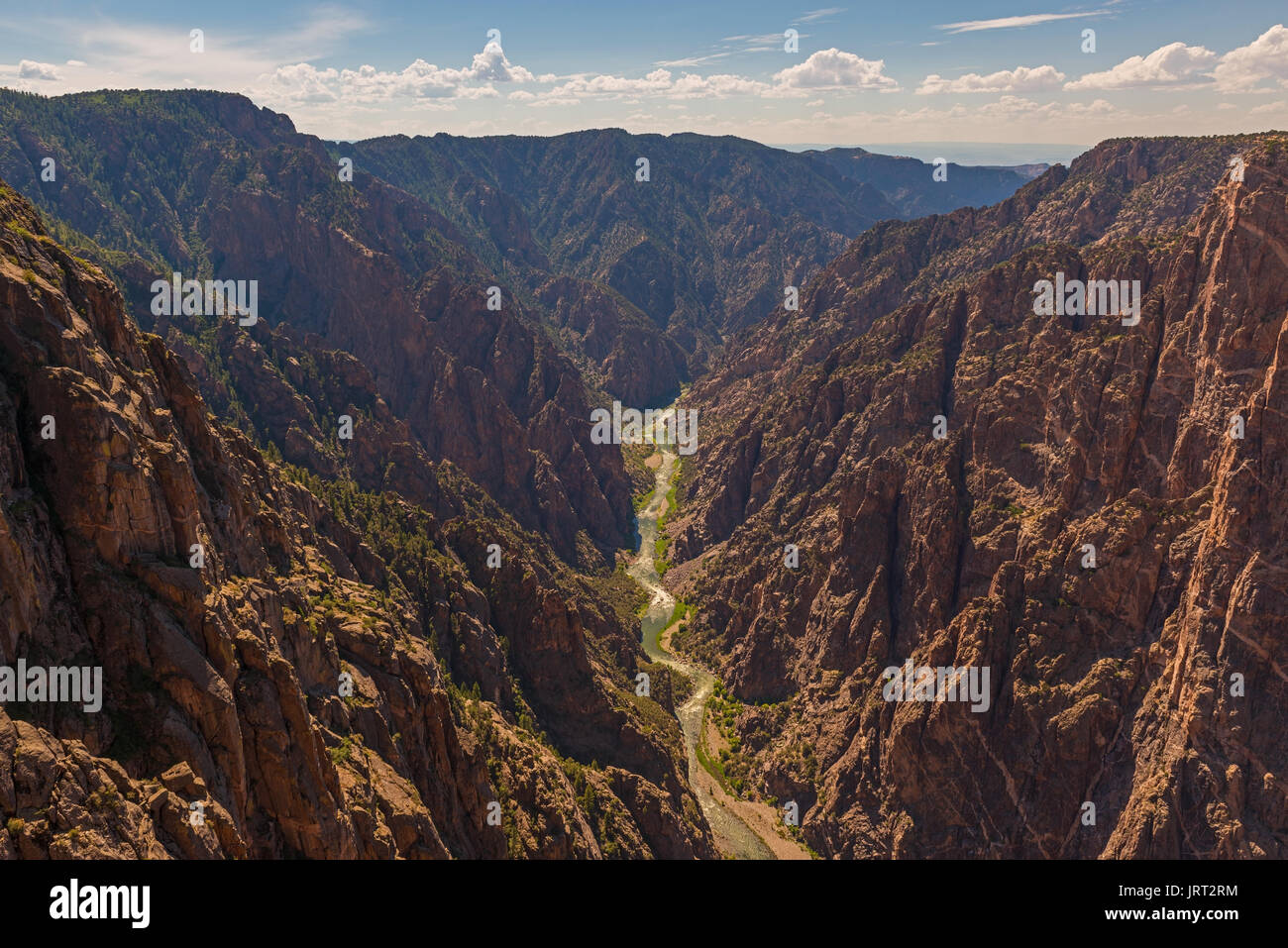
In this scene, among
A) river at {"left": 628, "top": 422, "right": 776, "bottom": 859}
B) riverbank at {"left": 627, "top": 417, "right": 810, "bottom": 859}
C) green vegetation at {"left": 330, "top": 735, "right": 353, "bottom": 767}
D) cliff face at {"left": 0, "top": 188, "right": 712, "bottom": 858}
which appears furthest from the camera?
river at {"left": 628, "top": 422, "right": 776, "bottom": 859}

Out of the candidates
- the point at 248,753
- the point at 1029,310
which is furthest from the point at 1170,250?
the point at 248,753

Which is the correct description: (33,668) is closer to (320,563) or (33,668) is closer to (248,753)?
(248,753)

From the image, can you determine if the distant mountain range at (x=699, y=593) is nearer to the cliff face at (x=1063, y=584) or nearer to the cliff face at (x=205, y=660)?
the cliff face at (x=205, y=660)

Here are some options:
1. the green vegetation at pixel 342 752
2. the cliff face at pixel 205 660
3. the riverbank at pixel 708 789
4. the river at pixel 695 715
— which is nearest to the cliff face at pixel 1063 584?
the riverbank at pixel 708 789

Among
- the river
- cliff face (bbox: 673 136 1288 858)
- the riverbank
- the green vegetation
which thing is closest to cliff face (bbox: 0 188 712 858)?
the green vegetation

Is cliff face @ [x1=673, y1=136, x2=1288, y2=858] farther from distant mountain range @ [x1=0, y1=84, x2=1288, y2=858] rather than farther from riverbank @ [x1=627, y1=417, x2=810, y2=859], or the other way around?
riverbank @ [x1=627, y1=417, x2=810, y2=859]

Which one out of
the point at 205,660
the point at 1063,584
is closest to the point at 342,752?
the point at 205,660
